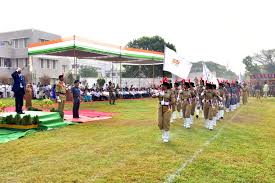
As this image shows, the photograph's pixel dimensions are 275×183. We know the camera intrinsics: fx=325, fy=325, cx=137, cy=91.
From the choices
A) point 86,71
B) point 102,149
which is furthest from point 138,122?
point 86,71

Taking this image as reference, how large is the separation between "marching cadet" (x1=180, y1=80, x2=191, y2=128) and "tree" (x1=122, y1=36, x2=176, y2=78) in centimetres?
3404

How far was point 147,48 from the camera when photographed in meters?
51.9

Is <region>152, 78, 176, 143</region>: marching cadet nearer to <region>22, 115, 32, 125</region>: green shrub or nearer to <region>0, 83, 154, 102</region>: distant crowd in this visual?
<region>22, 115, 32, 125</region>: green shrub

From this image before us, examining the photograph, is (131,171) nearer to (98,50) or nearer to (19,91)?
(19,91)

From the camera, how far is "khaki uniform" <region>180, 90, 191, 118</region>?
43.7 feet

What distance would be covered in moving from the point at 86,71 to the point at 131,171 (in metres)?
62.2

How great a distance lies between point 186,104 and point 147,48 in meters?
39.0

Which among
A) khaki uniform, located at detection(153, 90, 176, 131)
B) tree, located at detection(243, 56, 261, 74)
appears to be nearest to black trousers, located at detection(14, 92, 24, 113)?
khaki uniform, located at detection(153, 90, 176, 131)

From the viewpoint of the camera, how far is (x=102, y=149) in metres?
8.86

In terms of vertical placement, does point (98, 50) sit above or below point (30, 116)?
above

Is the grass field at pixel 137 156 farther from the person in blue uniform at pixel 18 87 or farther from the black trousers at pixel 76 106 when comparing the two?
the black trousers at pixel 76 106

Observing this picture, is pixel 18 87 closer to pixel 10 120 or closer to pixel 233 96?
pixel 10 120

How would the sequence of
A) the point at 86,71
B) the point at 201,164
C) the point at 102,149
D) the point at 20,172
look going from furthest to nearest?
1. the point at 86,71
2. the point at 102,149
3. the point at 201,164
4. the point at 20,172

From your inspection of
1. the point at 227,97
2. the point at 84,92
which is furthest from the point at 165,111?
the point at 84,92
